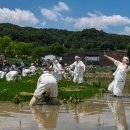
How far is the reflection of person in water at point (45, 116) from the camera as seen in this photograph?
9623 millimetres

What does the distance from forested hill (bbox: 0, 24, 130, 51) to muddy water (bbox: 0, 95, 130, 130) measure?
133 meters

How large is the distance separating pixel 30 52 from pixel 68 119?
105m

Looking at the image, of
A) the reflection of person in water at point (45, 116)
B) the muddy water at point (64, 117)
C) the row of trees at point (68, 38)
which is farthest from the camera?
the row of trees at point (68, 38)

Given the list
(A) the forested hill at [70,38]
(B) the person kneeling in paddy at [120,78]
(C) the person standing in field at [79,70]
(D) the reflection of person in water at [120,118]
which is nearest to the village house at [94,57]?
(A) the forested hill at [70,38]

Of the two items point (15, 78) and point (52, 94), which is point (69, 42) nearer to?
point (15, 78)

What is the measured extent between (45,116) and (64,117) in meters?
0.55

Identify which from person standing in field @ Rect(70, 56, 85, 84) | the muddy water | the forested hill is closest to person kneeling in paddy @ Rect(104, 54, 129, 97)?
the muddy water

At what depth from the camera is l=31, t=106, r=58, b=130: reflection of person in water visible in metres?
9.62

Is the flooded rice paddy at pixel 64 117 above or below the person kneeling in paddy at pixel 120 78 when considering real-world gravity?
below

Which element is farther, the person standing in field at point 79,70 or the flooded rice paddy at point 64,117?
the person standing in field at point 79,70

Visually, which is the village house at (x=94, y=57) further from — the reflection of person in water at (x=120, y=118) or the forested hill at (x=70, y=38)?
the reflection of person in water at (x=120, y=118)

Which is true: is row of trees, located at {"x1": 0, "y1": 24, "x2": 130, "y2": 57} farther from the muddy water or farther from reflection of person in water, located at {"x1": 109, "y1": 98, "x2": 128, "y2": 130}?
reflection of person in water, located at {"x1": 109, "y1": 98, "x2": 128, "y2": 130}

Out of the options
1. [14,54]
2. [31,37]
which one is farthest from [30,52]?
[31,37]

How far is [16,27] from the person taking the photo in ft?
538
